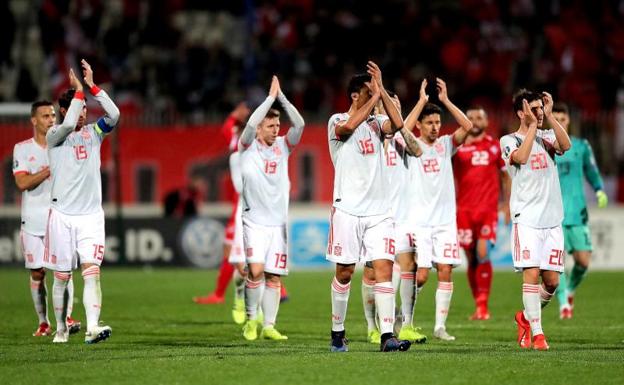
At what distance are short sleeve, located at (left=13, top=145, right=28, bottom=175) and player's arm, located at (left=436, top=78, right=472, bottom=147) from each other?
497cm

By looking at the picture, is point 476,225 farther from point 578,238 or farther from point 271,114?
point 271,114

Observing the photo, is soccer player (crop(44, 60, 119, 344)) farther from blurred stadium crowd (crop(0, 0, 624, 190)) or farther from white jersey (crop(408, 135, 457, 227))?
blurred stadium crowd (crop(0, 0, 624, 190))

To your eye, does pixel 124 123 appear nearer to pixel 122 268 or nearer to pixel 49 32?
pixel 122 268

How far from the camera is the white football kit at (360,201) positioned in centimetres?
1205

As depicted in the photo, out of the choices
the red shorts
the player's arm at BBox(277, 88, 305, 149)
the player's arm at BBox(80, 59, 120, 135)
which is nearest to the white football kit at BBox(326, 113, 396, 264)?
the player's arm at BBox(277, 88, 305, 149)

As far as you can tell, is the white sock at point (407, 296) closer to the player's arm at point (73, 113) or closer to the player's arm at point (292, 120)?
the player's arm at point (292, 120)

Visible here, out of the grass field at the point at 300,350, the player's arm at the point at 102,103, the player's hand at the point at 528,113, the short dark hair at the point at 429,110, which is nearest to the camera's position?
the grass field at the point at 300,350

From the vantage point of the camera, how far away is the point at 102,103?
1305cm

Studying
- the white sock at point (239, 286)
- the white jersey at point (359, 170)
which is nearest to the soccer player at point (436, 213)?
the white jersey at point (359, 170)

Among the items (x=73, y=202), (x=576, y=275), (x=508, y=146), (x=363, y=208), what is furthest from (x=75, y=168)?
(x=576, y=275)

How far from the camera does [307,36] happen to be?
30906 mm

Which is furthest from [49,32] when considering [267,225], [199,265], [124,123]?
[267,225]

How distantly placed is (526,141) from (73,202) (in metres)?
4.66

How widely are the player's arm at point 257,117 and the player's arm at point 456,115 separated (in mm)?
1643
